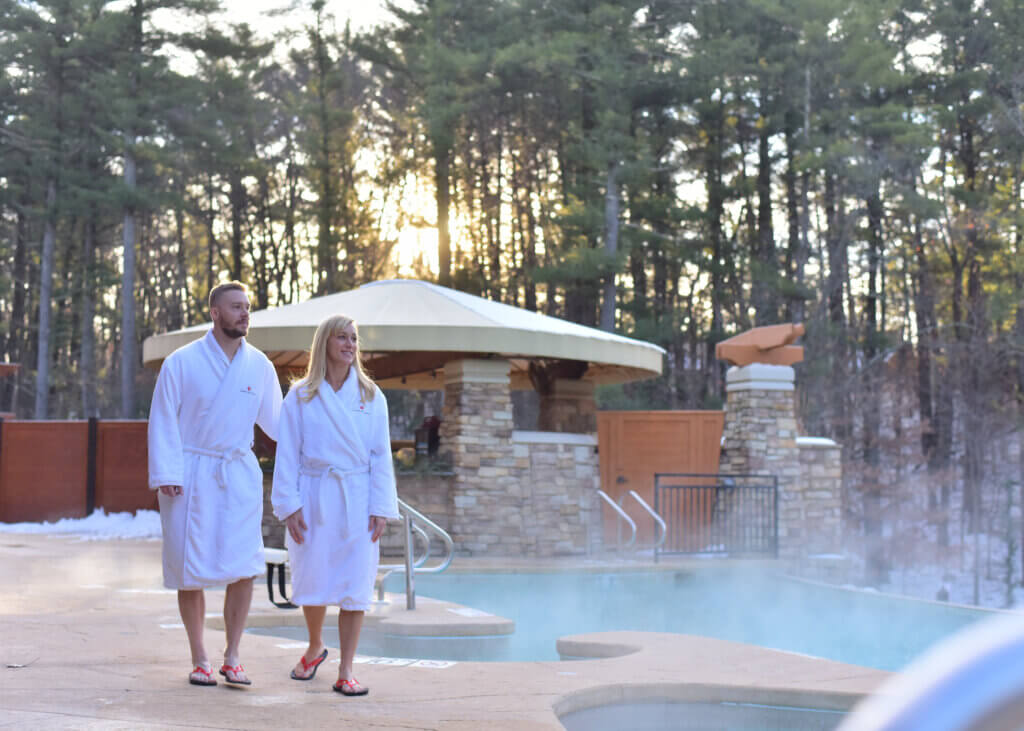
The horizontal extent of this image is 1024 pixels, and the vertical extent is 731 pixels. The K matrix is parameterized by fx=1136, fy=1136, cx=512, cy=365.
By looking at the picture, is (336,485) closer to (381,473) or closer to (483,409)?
(381,473)

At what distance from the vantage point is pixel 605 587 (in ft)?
35.6

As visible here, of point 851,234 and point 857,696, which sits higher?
point 851,234

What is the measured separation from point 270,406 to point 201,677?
3.75ft

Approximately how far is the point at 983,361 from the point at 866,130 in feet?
17.7

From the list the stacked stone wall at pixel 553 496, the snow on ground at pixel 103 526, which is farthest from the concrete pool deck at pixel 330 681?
the snow on ground at pixel 103 526

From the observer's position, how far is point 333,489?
461cm

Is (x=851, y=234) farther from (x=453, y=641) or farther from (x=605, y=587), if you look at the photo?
(x=453, y=641)

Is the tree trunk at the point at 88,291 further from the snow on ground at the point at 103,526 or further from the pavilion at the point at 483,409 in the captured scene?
the pavilion at the point at 483,409

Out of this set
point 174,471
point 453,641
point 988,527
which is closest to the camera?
point 174,471

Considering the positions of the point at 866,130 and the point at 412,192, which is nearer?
the point at 866,130

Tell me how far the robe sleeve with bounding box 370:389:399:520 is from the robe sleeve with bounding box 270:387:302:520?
11.8 inches

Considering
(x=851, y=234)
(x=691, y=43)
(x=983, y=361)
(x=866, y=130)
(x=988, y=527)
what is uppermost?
(x=691, y=43)

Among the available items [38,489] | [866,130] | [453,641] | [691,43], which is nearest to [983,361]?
[866,130]

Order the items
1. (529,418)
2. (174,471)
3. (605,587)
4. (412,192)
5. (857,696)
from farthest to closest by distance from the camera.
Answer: (412,192) < (529,418) < (605,587) < (857,696) < (174,471)
